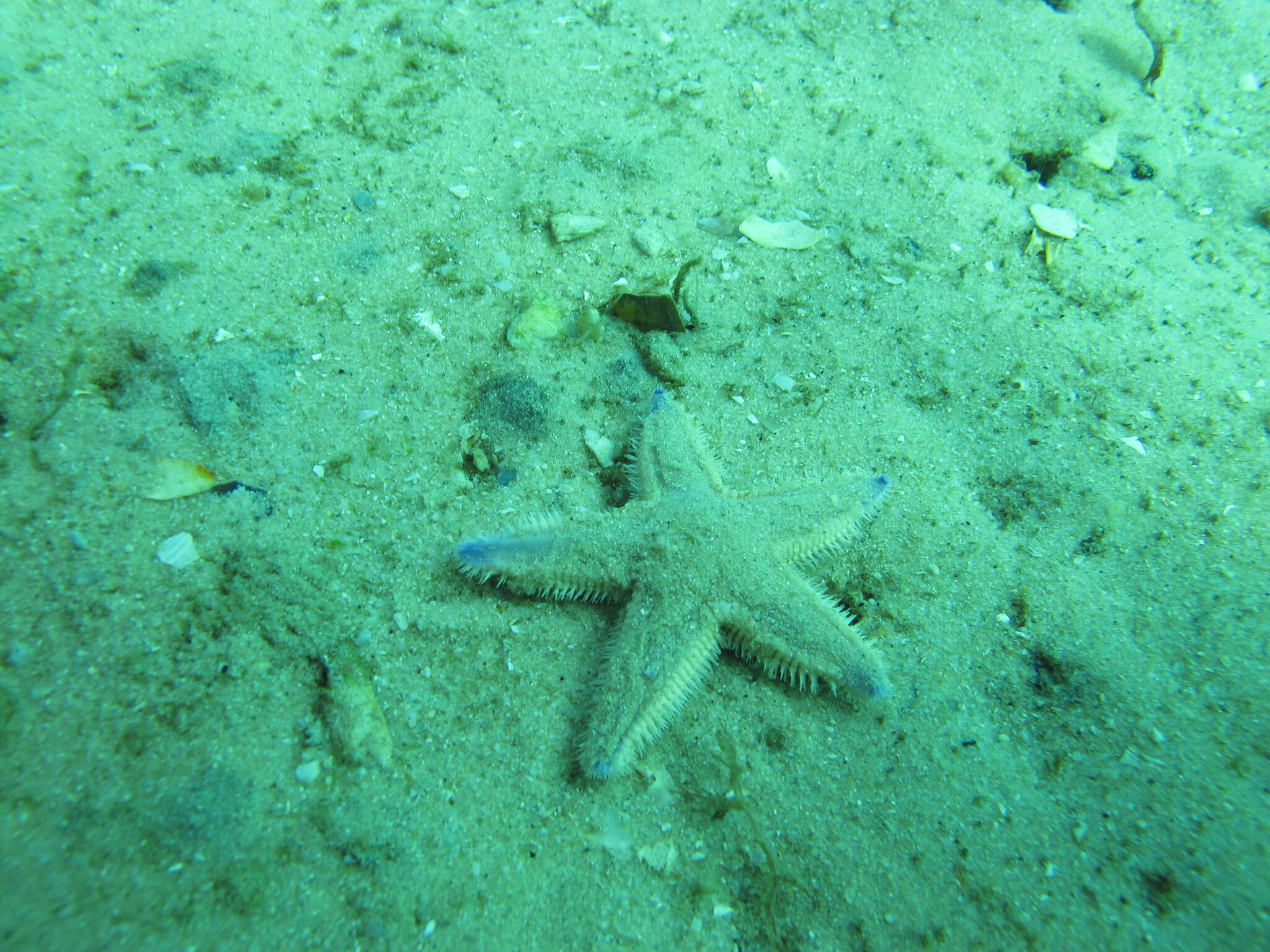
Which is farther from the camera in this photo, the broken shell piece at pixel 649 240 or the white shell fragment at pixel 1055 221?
the white shell fragment at pixel 1055 221

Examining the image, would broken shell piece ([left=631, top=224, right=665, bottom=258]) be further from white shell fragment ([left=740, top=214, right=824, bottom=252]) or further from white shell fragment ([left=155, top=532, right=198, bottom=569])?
white shell fragment ([left=155, top=532, right=198, bottom=569])

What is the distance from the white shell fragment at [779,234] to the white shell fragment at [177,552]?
295 cm

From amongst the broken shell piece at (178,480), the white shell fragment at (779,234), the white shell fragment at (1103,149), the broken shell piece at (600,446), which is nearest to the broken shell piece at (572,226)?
the white shell fragment at (779,234)

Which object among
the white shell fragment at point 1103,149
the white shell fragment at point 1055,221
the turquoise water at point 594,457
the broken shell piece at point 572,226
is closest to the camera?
the turquoise water at point 594,457


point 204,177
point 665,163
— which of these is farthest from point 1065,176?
point 204,177

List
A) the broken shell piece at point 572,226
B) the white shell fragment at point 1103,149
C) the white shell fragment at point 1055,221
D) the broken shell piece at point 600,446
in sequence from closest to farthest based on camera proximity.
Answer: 1. the broken shell piece at point 600,446
2. the broken shell piece at point 572,226
3. the white shell fragment at point 1055,221
4. the white shell fragment at point 1103,149

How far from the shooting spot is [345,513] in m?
2.63

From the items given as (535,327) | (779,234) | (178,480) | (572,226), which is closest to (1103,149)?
(779,234)

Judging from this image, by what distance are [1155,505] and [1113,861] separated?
1.58 metres

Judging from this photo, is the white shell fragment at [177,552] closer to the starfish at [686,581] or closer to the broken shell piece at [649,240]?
the starfish at [686,581]

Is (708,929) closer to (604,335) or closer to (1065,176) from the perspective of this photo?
(604,335)

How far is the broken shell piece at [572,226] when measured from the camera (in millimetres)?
3357

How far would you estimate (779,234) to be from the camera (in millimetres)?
3471

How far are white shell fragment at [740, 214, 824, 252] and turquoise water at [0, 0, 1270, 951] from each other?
0.06m
